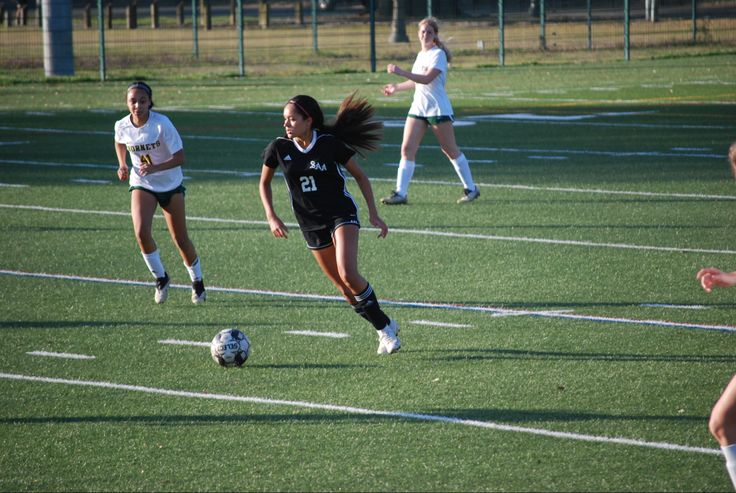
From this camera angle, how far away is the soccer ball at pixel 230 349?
8.42 m

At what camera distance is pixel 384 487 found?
6207mm

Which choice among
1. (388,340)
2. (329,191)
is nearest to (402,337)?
(388,340)

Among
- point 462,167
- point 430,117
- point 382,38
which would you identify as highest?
point 382,38

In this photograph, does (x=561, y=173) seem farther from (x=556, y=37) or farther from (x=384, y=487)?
(x=556, y=37)

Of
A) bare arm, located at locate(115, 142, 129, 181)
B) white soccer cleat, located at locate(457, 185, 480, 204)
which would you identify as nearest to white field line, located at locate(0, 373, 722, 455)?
bare arm, located at locate(115, 142, 129, 181)

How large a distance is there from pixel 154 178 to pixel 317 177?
2.35 metres

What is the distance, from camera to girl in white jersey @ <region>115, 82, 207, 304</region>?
34.5 feet

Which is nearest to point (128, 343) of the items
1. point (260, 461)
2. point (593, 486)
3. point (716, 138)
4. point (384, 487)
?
point (260, 461)

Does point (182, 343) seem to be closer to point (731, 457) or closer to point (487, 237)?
point (731, 457)

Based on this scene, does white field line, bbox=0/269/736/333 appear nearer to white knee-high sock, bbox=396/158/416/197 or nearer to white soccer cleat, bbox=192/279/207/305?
white soccer cleat, bbox=192/279/207/305

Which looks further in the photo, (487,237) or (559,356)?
(487,237)

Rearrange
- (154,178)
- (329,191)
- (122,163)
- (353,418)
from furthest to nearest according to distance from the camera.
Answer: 1. (122,163)
2. (154,178)
3. (329,191)
4. (353,418)

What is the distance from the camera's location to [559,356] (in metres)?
8.55

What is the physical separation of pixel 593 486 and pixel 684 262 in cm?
584
